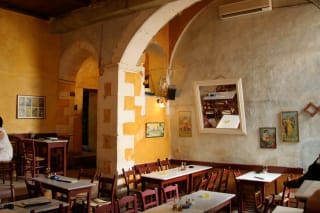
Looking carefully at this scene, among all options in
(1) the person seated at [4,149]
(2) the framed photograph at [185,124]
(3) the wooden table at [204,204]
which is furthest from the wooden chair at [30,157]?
(2) the framed photograph at [185,124]

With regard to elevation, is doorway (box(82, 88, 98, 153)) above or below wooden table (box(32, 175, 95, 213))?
above

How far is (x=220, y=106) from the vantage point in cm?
699

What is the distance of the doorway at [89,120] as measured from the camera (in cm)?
978

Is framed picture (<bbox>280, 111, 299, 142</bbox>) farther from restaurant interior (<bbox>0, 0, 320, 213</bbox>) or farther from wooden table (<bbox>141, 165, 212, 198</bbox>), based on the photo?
wooden table (<bbox>141, 165, 212, 198</bbox>)

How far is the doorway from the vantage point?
9.78 m

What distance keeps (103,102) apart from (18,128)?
6.87ft

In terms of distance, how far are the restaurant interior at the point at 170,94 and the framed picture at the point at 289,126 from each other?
0.06 feet

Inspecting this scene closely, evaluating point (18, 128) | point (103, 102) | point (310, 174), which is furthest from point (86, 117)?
point (310, 174)

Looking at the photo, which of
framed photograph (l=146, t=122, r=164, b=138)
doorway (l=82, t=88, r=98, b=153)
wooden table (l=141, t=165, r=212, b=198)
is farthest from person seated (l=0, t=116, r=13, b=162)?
doorway (l=82, t=88, r=98, b=153)

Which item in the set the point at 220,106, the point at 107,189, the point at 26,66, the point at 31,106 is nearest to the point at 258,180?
the point at 220,106

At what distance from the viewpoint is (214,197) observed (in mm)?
4234

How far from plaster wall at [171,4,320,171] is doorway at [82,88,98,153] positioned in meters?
3.13

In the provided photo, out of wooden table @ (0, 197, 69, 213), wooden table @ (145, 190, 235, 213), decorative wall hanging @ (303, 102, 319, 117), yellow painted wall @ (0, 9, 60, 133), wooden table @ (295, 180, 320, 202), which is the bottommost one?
wooden table @ (145, 190, 235, 213)

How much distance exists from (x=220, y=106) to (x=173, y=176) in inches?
82.6
